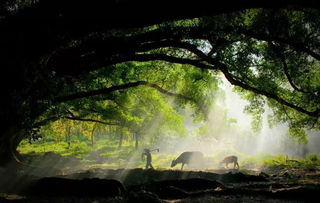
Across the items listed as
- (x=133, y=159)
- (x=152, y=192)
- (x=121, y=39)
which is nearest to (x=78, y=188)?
(x=152, y=192)

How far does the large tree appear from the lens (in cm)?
544

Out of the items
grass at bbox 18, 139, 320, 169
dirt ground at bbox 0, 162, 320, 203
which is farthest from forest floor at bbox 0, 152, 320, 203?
grass at bbox 18, 139, 320, 169

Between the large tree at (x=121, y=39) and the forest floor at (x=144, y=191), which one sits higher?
the large tree at (x=121, y=39)

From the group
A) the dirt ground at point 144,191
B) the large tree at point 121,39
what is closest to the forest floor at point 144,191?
the dirt ground at point 144,191

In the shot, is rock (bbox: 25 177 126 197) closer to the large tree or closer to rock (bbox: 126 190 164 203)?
the large tree

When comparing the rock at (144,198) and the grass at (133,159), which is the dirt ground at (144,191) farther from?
the grass at (133,159)

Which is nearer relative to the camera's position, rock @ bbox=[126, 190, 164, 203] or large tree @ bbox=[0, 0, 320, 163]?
large tree @ bbox=[0, 0, 320, 163]

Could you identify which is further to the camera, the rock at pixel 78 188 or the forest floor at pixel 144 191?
the rock at pixel 78 188

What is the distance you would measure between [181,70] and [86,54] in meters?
10.9

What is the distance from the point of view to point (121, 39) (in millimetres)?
8828

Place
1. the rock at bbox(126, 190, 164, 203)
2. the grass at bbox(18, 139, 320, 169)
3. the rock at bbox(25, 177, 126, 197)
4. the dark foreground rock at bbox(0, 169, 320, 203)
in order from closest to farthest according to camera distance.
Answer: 1. the rock at bbox(126, 190, 164, 203)
2. the dark foreground rock at bbox(0, 169, 320, 203)
3. the rock at bbox(25, 177, 126, 197)
4. the grass at bbox(18, 139, 320, 169)

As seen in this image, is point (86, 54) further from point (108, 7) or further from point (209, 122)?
point (209, 122)

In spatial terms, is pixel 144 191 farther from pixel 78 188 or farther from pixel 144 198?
pixel 78 188

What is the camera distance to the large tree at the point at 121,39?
17.8ft
